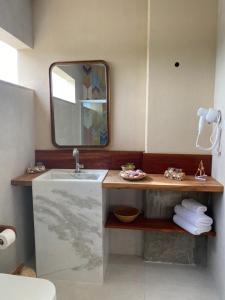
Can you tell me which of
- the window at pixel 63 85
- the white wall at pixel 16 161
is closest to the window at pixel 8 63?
the white wall at pixel 16 161

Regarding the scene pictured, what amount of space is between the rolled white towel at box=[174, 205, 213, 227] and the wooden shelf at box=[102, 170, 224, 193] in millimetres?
238

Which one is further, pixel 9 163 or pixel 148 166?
pixel 148 166

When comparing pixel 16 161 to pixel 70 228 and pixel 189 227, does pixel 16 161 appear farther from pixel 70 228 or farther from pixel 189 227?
pixel 189 227

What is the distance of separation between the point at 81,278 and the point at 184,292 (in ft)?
2.64

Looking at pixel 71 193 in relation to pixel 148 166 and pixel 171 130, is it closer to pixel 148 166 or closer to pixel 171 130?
pixel 148 166

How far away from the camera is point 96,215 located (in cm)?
185

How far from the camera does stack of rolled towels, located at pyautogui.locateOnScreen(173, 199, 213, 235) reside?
183 centimetres

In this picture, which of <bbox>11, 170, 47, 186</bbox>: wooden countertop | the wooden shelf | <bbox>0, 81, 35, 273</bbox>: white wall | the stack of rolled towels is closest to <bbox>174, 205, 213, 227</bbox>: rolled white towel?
the stack of rolled towels

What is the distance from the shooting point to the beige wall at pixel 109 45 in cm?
214

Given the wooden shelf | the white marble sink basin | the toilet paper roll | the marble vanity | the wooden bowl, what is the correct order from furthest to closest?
the white marble sink basin < the wooden bowl < the marble vanity < the wooden shelf < the toilet paper roll

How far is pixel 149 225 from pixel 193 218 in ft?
1.21

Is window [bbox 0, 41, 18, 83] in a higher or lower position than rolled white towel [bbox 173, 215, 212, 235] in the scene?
higher

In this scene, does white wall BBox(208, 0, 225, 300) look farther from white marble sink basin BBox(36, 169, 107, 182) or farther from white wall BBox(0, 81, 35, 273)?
white wall BBox(0, 81, 35, 273)

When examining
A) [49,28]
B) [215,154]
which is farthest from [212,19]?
[49,28]
